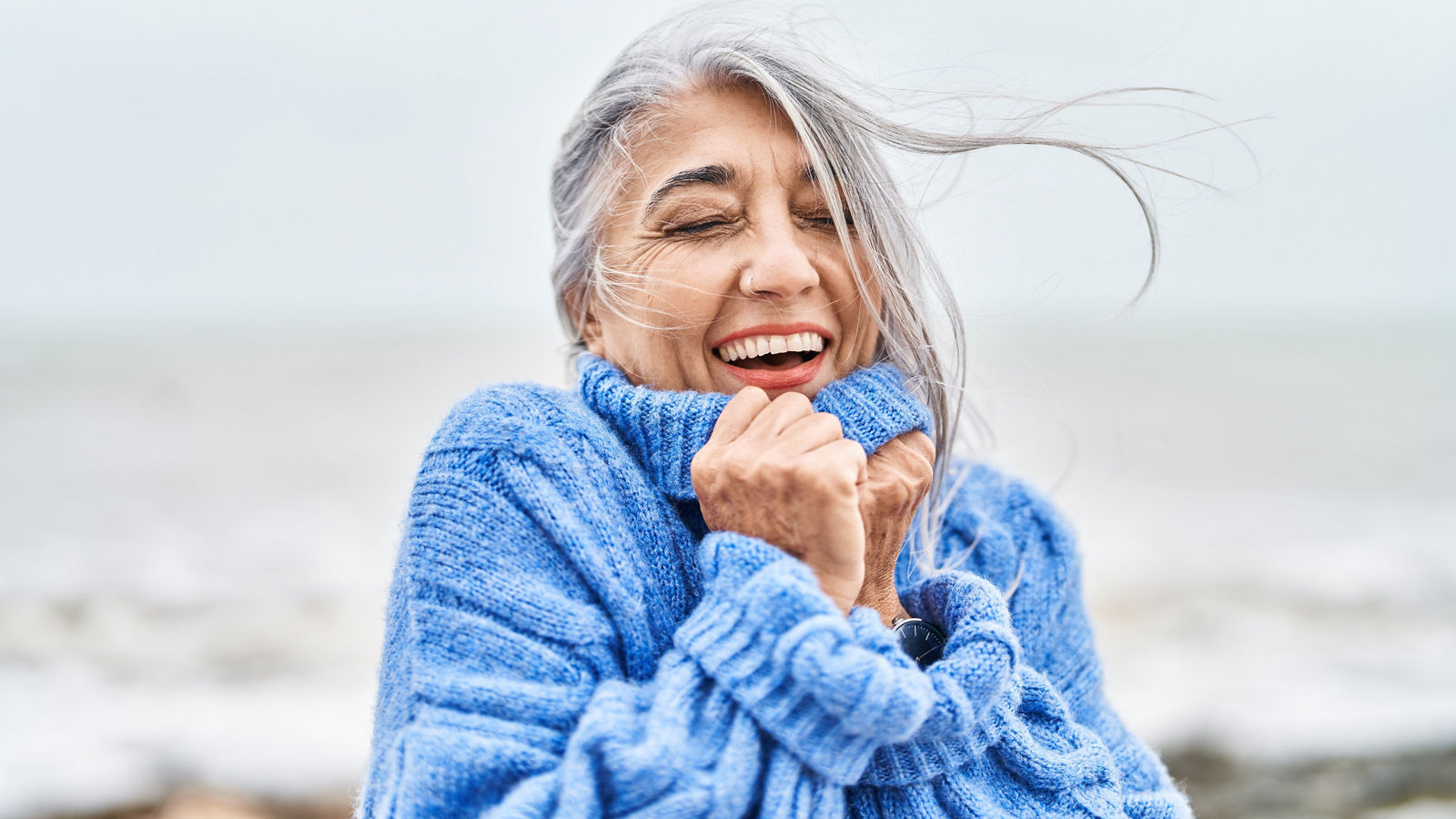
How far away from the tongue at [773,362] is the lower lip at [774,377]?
0.06 feet

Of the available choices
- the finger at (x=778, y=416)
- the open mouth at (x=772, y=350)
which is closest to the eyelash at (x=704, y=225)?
the open mouth at (x=772, y=350)

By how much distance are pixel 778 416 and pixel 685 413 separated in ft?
0.55

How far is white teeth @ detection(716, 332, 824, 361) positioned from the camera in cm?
170

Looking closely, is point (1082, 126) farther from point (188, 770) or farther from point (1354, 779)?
point (188, 770)

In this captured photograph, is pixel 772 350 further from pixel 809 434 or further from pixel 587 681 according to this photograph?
pixel 587 681

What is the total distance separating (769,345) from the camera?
1.70m

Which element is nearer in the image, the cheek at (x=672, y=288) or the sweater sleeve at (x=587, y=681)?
the sweater sleeve at (x=587, y=681)

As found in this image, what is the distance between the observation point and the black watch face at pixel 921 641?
5.19ft

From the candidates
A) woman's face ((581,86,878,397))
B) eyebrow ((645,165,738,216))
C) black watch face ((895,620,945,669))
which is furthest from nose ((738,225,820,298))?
black watch face ((895,620,945,669))

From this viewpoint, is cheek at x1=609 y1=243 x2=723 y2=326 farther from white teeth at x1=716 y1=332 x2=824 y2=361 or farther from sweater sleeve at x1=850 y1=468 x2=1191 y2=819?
sweater sleeve at x1=850 y1=468 x2=1191 y2=819

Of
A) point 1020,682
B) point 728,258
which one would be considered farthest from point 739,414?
point 1020,682

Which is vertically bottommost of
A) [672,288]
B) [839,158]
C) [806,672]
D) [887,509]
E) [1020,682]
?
[806,672]

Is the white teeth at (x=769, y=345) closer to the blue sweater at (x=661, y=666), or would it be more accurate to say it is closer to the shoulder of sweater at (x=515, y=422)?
the blue sweater at (x=661, y=666)

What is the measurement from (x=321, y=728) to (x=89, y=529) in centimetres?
537
